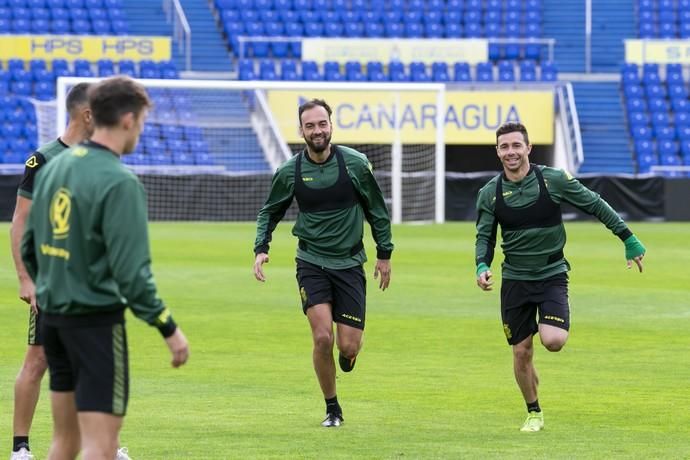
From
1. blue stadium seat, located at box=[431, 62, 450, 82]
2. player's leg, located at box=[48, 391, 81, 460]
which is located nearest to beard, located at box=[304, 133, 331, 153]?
player's leg, located at box=[48, 391, 81, 460]

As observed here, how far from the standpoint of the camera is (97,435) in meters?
5.86

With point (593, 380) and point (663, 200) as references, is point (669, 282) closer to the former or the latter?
point (593, 380)

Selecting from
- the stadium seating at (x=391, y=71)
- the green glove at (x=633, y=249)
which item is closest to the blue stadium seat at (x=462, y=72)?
the stadium seating at (x=391, y=71)

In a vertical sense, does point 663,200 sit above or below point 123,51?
below

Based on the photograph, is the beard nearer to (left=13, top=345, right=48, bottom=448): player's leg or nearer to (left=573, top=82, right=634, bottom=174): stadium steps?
(left=13, top=345, right=48, bottom=448): player's leg

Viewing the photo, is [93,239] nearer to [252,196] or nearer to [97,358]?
[97,358]

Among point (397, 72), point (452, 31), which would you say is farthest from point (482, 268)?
point (452, 31)

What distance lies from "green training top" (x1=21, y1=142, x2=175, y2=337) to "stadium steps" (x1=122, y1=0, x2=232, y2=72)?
124 ft

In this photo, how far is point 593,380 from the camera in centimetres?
1230

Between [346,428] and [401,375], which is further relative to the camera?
[401,375]

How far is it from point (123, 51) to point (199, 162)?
5542mm

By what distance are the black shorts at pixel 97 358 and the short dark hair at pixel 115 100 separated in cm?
80

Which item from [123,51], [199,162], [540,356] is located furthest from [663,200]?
[540,356]

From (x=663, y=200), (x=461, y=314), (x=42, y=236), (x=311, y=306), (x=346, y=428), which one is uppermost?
(x=42, y=236)
